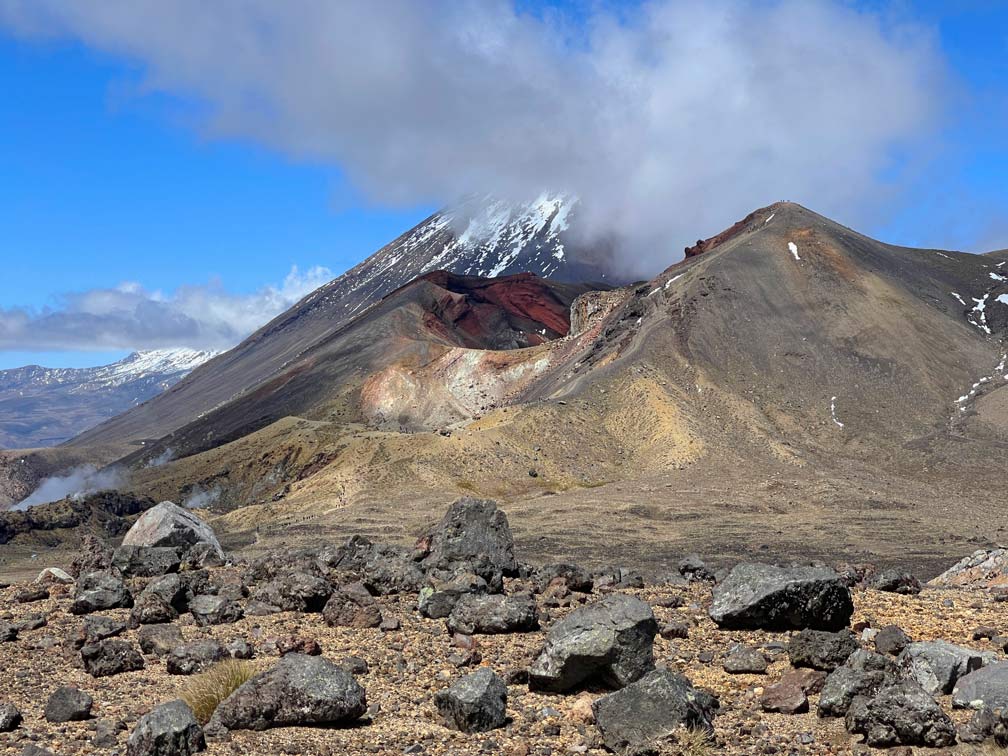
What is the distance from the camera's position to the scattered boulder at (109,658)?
10.6m

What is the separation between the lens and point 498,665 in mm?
10586

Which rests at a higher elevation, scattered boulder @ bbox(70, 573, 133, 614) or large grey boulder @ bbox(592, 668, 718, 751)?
scattered boulder @ bbox(70, 573, 133, 614)

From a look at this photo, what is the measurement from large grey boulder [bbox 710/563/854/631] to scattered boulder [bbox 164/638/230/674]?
6.15 m

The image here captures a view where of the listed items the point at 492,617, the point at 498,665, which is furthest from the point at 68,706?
the point at 492,617

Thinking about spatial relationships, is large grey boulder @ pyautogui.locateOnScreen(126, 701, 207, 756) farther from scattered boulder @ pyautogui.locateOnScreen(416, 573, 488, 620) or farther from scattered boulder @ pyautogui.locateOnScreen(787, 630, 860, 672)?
scattered boulder @ pyautogui.locateOnScreen(787, 630, 860, 672)

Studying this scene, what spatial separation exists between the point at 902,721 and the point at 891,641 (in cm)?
269

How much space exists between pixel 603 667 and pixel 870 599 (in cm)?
497

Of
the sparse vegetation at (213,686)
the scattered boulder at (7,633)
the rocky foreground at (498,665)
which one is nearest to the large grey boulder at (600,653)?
the rocky foreground at (498,665)

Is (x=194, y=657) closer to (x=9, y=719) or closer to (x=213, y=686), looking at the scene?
(x=213, y=686)

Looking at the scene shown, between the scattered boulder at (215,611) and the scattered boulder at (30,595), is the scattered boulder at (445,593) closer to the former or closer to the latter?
the scattered boulder at (215,611)

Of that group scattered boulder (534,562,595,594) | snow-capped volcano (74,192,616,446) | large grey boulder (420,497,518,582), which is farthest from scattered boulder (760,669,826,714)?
snow-capped volcano (74,192,616,446)

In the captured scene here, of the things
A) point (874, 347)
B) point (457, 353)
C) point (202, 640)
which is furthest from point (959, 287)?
point (202, 640)

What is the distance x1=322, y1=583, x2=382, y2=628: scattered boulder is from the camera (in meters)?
12.3

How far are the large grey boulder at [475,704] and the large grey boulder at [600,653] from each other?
2.38ft
